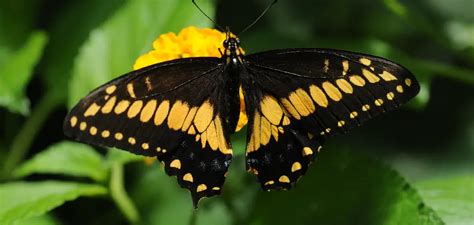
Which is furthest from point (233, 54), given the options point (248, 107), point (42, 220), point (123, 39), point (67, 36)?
point (67, 36)

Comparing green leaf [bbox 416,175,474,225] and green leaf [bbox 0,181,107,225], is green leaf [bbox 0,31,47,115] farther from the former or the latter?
green leaf [bbox 416,175,474,225]

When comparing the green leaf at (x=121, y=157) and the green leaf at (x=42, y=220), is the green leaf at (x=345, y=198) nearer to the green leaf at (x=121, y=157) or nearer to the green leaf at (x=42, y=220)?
the green leaf at (x=121, y=157)

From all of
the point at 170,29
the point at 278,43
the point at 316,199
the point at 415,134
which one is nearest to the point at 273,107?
the point at 316,199

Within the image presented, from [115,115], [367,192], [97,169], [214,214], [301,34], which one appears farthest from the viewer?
[301,34]

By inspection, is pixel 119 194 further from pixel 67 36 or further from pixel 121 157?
pixel 67 36

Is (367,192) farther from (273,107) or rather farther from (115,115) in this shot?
(115,115)

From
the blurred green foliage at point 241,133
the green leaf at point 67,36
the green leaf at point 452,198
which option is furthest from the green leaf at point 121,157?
the green leaf at point 452,198

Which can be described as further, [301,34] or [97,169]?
[301,34]
